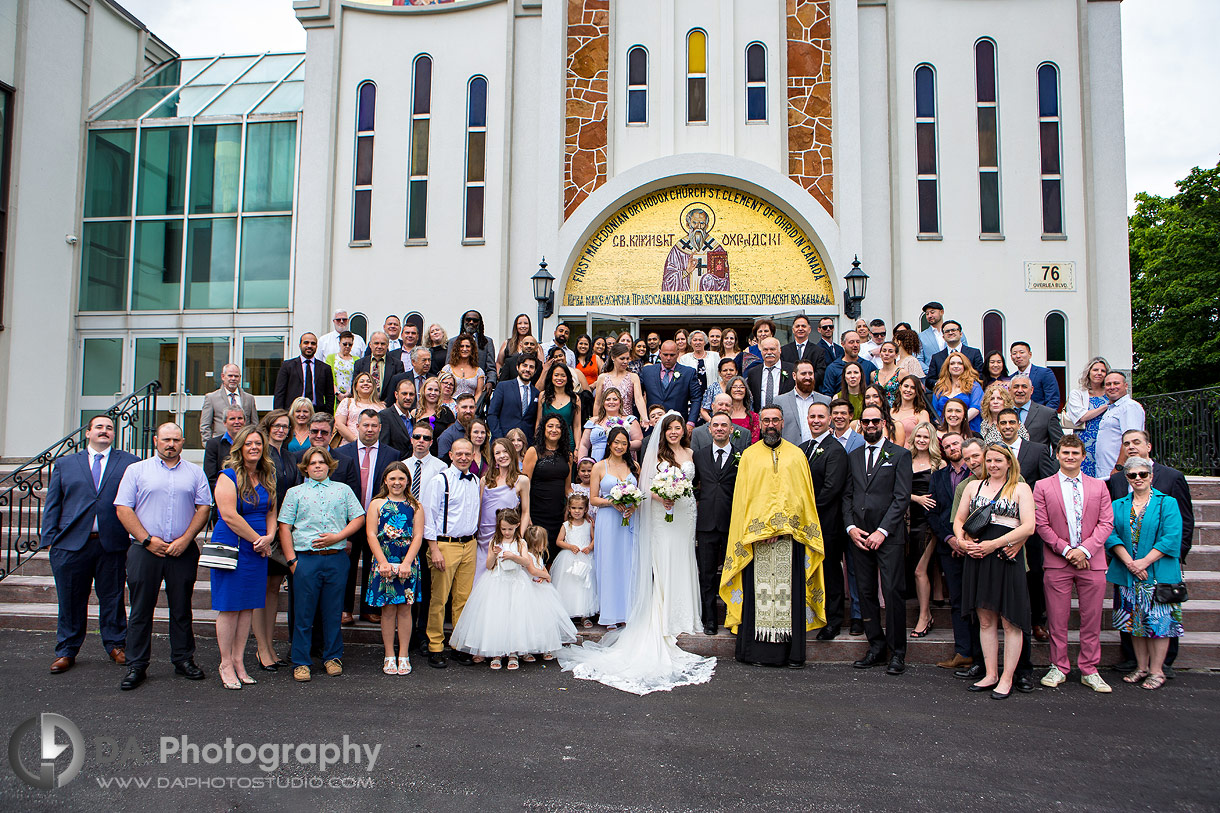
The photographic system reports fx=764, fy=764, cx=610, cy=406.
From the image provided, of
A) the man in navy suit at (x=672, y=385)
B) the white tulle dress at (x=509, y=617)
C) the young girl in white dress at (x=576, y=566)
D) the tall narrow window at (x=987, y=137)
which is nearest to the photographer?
the white tulle dress at (x=509, y=617)

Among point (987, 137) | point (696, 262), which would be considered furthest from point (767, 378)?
point (987, 137)

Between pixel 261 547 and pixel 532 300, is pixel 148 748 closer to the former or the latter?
pixel 261 547

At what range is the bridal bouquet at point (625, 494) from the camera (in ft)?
23.2

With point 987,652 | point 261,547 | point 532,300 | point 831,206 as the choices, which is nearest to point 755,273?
point 831,206

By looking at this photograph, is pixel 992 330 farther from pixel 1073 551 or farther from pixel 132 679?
pixel 132 679

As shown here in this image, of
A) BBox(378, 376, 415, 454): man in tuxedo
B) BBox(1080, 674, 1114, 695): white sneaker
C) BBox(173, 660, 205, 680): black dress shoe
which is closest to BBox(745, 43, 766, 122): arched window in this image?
BBox(378, 376, 415, 454): man in tuxedo

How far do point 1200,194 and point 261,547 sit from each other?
33.1 m

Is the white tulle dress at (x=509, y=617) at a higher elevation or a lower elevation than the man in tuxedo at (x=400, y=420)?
lower

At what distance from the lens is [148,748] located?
476 centimetres

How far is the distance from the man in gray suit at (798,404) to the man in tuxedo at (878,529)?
120 cm

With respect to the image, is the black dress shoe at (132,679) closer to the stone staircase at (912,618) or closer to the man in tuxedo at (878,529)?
the stone staircase at (912,618)

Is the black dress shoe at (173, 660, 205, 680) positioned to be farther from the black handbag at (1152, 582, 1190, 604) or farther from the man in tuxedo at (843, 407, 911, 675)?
the black handbag at (1152, 582, 1190, 604)

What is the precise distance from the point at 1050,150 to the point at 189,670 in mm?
14934

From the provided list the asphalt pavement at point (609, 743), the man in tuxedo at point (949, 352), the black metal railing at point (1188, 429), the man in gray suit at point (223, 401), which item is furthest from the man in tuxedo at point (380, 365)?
the black metal railing at point (1188, 429)
